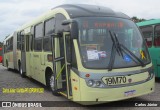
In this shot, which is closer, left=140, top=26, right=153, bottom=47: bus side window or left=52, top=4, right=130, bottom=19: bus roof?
left=52, top=4, right=130, bottom=19: bus roof

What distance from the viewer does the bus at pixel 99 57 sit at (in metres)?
7.10

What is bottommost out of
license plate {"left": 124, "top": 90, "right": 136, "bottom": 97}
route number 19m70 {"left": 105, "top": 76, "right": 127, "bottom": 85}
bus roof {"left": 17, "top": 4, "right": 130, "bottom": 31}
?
license plate {"left": 124, "top": 90, "right": 136, "bottom": 97}

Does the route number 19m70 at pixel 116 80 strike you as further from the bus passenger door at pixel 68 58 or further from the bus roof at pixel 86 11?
the bus roof at pixel 86 11

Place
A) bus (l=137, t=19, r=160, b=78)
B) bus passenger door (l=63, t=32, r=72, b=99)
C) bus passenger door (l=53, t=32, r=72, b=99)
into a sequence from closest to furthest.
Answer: bus passenger door (l=63, t=32, r=72, b=99)
bus passenger door (l=53, t=32, r=72, b=99)
bus (l=137, t=19, r=160, b=78)

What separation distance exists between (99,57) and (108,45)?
1.44 ft

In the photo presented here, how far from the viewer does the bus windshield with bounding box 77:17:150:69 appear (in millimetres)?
7344

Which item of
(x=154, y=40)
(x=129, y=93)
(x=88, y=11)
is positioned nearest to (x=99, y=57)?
(x=129, y=93)

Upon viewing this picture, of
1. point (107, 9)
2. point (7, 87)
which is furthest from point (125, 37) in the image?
point (7, 87)

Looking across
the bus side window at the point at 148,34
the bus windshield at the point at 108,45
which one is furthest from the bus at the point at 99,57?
the bus side window at the point at 148,34

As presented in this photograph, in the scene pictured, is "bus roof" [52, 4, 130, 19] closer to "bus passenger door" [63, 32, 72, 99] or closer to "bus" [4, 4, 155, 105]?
"bus" [4, 4, 155, 105]

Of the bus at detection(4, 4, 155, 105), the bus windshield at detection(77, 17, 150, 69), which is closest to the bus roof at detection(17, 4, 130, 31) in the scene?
the bus at detection(4, 4, 155, 105)

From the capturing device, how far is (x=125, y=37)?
7.86 meters

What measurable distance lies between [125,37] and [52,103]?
116 inches

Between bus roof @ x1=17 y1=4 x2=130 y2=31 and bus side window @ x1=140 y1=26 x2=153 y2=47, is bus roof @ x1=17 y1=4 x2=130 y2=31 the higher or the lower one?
the higher one
